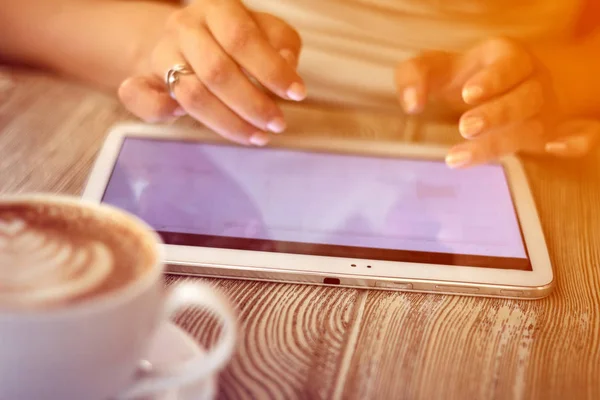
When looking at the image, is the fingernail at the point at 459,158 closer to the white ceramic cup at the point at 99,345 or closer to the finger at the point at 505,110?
the finger at the point at 505,110

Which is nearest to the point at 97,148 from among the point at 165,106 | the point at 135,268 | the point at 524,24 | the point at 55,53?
the point at 165,106

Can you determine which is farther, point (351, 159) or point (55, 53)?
point (55, 53)

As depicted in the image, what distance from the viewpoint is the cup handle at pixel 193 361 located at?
11.0 inches

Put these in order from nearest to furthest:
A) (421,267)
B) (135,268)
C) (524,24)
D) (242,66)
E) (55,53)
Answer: (135,268)
(421,267)
(242,66)
(55,53)
(524,24)

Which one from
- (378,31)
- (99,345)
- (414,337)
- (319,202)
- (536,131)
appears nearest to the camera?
(99,345)

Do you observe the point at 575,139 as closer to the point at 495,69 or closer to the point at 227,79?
the point at 495,69

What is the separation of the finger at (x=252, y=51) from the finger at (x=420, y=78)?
10cm

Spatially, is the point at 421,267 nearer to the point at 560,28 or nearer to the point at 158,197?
the point at 158,197

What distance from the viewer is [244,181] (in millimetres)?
527

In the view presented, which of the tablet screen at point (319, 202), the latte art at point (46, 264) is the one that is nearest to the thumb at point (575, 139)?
the tablet screen at point (319, 202)

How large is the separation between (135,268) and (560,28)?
2.42 ft

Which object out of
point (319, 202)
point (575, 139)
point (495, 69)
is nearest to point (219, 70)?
point (319, 202)

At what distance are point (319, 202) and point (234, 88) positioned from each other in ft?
0.45

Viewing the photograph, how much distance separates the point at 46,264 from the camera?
0.96ft
